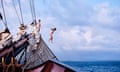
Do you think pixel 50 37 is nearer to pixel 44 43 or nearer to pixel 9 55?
pixel 44 43

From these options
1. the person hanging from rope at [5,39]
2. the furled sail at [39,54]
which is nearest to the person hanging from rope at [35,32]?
the furled sail at [39,54]

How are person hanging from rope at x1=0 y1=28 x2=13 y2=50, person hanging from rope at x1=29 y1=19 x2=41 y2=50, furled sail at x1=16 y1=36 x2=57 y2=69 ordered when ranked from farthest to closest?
person hanging from rope at x1=29 y1=19 x2=41 y2=50 → furled sail at x1=16 y1=36 x2=57 y2=69 → person hanging from rope at x1=0 y1=28 x2=13 y2=50

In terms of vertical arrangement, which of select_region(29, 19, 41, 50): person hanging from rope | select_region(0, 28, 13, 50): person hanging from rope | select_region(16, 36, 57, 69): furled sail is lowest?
select_region(16, 36, 57, 69): furled sail

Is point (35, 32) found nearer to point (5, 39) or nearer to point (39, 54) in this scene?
point (39, 54)

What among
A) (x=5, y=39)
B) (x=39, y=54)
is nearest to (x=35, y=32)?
(x=39, y=54)

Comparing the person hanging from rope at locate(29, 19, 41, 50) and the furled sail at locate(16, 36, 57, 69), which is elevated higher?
the person hanging from rope at locate(29, 19, 41, 50)

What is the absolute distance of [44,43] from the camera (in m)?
19.2

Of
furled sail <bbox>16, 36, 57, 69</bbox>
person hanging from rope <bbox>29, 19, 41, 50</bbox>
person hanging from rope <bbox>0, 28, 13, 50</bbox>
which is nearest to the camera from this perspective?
person hanging from rope <bbox>0, 28, 13, 50</bbox>

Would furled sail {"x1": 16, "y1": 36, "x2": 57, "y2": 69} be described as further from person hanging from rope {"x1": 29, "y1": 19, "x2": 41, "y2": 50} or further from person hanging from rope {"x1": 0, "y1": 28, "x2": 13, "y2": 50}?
person hanging from rope {"x1": 0, "y1": 28, "x2": 13, "y2": 50}

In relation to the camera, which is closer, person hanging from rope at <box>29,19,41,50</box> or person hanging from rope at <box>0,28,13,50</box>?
person hanging from rope at <box>0,28,13,50</box>

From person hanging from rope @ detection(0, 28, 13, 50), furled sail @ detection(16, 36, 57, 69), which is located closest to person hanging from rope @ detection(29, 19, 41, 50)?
furled sail @ detection(16, 36, 57, 69)

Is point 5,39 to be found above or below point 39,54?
above

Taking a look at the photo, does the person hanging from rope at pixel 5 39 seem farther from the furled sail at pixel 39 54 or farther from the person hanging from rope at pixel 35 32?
the person hanging from rope at pixel 35 32

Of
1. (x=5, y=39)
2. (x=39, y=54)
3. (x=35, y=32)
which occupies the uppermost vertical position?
(x=5, y=39)
